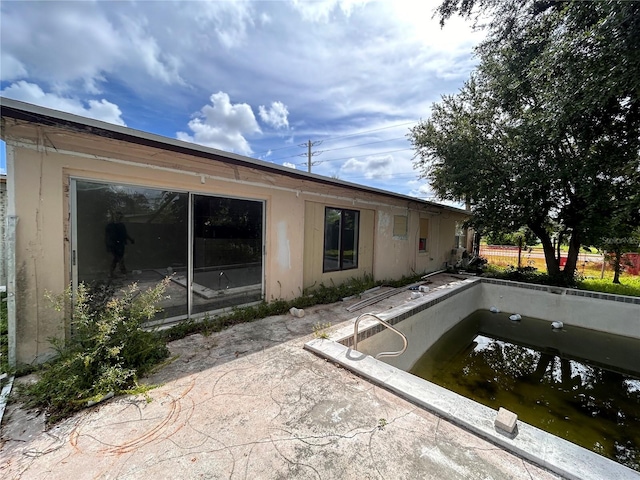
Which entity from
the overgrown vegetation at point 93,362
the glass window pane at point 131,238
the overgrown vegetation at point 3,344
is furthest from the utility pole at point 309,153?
the overgrown vegetation at point 93,362

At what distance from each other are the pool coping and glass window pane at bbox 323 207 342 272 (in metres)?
2.90

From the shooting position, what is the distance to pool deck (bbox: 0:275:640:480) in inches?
59.4

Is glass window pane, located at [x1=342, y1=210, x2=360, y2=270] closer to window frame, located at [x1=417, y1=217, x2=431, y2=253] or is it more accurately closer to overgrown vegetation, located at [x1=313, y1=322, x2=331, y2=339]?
overgrown vegetation, located at [x1=313, y1=322, x2=331, y2=339]

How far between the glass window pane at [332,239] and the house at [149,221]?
0.08ft

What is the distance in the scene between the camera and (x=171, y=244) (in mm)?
3611

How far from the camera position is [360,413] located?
6.55 ft

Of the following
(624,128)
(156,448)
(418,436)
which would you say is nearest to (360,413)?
(418,436)

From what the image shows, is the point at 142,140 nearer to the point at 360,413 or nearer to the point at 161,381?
the point at 161,381

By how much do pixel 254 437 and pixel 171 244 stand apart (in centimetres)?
275

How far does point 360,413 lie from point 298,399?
52 centimetres

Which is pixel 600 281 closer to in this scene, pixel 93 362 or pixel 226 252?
pixel 226 252

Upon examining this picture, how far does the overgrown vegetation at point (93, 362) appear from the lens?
6.89 feet

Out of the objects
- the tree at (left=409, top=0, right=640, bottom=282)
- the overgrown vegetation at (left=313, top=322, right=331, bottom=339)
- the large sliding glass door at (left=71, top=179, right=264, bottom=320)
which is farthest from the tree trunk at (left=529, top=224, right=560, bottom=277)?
the large sliding glass door at (left=71, top=179, right=264, bottom=320)

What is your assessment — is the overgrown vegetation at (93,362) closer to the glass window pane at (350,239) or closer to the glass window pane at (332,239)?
the glass window pane at (332,239)
